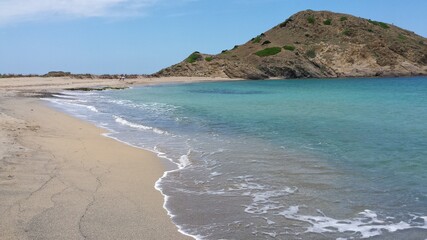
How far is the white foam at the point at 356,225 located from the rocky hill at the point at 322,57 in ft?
253

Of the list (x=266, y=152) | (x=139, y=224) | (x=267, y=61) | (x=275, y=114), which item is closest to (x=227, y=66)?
(x=267, y=61)

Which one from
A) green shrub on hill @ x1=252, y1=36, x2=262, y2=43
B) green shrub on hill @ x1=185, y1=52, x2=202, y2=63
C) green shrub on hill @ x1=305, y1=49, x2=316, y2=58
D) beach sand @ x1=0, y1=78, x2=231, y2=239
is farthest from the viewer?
green shrub on hill @ x1=252, y1=36, x2=262, y2=43

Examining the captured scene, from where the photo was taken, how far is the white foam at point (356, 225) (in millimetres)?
6473

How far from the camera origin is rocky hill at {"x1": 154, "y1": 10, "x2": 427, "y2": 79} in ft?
281

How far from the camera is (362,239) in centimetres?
620

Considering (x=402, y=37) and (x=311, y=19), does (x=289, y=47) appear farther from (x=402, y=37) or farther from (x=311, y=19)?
(x=402, y=37)

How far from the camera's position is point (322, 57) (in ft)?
291

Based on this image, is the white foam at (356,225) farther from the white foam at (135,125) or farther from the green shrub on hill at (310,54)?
the green shrub on hill at (310,54)

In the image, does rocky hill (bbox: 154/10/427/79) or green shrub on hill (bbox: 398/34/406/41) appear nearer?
rocky hill (bbox: 154/10/427/79)

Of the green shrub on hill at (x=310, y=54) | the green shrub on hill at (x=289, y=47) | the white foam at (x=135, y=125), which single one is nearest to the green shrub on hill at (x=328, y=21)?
the green shrub on hill at (x=289, y=47)

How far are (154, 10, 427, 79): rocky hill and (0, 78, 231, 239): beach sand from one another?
71865mm

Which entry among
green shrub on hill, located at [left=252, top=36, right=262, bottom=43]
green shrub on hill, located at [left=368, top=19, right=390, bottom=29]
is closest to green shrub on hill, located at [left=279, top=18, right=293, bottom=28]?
green shrub on hill, located at [left=252, top=36, right=262, bottom=43]

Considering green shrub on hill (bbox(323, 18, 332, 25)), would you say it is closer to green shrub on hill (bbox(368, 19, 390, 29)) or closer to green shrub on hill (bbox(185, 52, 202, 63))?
green shrub on hill (bbox(368, 19, 390, 29))

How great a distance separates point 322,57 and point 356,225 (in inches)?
3367
